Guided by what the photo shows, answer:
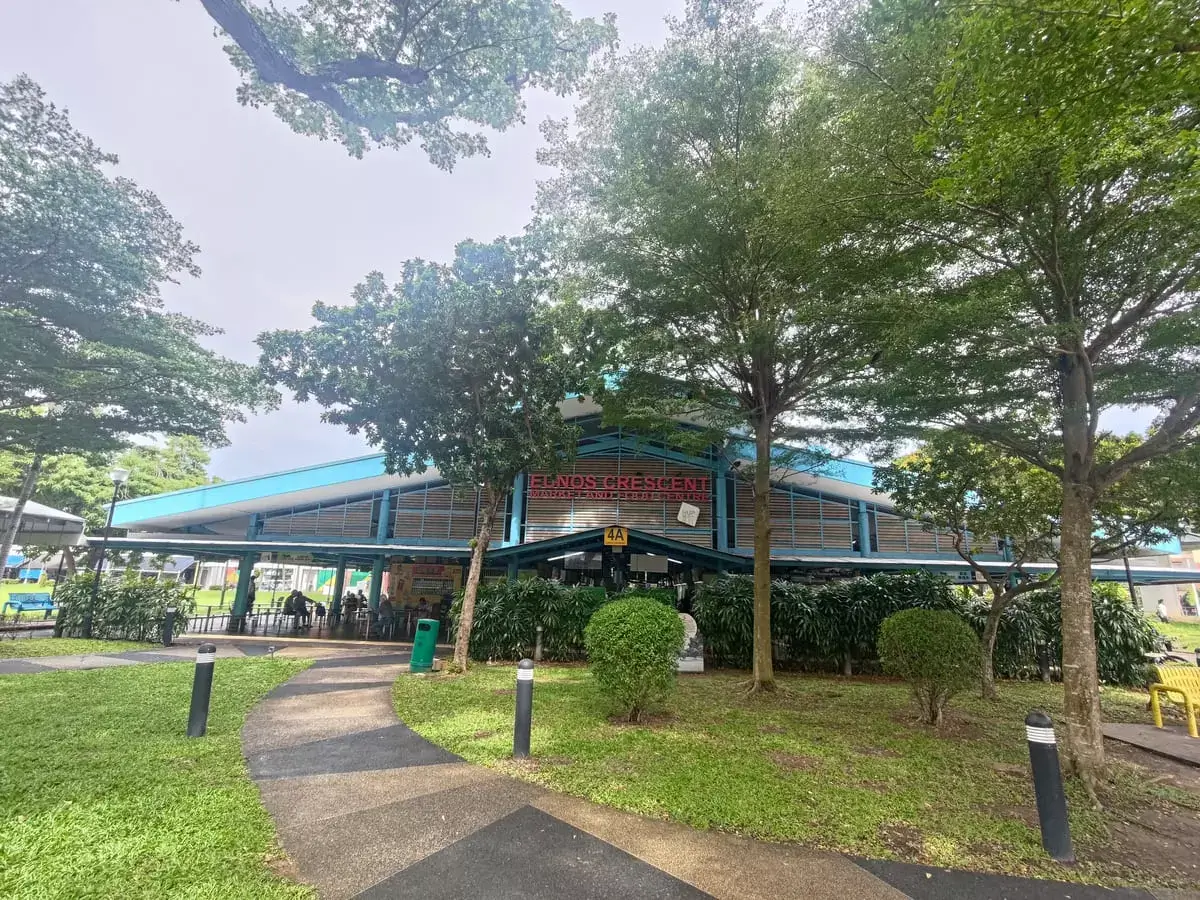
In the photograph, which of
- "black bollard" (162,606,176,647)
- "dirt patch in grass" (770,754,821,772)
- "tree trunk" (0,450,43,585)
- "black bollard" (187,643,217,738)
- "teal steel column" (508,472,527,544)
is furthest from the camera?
"teal steel column" (508,472,527,544)

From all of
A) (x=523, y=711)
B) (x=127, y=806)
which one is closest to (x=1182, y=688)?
(x=523, y=711)

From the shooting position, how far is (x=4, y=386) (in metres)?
11.3

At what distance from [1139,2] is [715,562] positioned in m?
12.7

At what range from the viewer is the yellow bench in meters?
7.44

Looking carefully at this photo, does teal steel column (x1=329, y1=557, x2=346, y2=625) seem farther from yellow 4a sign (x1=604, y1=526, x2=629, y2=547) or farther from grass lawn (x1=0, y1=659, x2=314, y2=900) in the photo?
grass lawn (x1=0, y1=659, x2=314, y2=900)

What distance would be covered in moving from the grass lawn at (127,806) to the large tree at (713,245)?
712 centimetres

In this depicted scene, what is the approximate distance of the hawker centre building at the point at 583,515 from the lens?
16.3 meters

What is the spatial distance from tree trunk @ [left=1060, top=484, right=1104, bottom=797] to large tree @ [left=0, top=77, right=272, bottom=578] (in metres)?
13.2

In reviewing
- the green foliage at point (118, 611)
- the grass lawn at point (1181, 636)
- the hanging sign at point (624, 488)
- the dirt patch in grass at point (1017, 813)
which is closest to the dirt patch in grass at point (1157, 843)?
the dirt patch in grass at point (1017, 813)

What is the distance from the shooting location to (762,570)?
9828 millimetres

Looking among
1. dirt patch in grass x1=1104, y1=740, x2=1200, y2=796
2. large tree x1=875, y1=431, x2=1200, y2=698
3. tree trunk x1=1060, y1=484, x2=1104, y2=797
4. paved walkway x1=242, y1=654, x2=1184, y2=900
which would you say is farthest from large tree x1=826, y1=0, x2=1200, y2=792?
paved walkway x1=242, y1=654, x2=1184, y2=900

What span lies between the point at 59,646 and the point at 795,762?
15.0 meters

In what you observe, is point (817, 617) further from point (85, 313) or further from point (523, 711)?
point (85, 313)

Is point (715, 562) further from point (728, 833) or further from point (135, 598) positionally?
point (135, 598)
